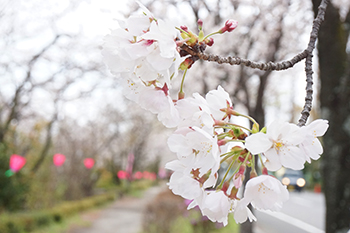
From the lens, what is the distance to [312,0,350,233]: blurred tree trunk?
255 centimetres

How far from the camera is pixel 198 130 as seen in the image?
0.54 meters

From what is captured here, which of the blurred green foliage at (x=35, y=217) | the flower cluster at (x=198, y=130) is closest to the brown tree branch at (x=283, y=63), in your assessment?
the flower cluster at (x=198, y=130)

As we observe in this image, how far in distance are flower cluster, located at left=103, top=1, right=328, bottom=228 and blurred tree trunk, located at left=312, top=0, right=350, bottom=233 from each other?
7.29ft

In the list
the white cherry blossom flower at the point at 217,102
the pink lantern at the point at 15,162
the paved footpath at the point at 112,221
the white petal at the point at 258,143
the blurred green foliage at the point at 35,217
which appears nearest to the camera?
the white petal at the point at 258,143

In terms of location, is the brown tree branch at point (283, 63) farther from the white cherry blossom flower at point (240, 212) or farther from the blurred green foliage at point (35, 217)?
the blurred green foliage at point (35, 217)

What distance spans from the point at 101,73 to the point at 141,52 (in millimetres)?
8706

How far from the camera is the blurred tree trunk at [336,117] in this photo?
2.55 meters

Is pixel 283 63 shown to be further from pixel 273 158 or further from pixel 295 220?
pixel 295 220

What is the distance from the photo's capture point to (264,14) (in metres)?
5.69

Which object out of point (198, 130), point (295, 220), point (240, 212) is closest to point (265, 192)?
point (240, 212)

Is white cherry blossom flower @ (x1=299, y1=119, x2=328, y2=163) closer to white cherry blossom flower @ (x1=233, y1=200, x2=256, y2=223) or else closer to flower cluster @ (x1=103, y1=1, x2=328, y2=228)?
flower cluster @ (x1=103, y1=1, x2=328, y2=228)

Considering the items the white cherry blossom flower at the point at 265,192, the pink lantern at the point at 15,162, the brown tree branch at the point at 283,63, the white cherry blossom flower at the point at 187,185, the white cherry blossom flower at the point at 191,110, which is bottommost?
the pink lantern at the point at 15,162

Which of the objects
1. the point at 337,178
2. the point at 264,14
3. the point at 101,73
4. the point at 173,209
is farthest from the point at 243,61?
the point at 101,73

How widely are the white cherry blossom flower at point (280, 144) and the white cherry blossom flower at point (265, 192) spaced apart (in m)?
0.03
